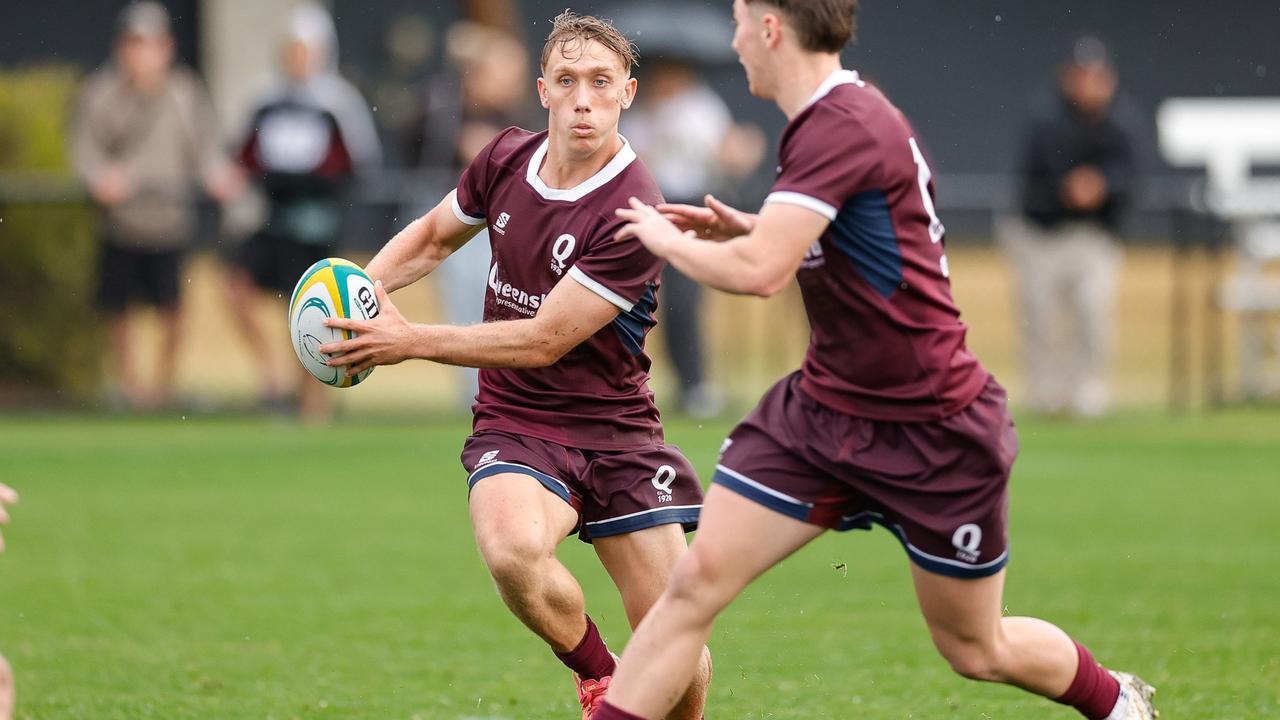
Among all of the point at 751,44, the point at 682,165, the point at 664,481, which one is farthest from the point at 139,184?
the point at 751,44

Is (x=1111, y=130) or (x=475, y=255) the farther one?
(x=1111, y=130)

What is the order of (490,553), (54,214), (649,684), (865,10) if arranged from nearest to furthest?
(649,684)
(490,553)
(54,214)
(865,10)

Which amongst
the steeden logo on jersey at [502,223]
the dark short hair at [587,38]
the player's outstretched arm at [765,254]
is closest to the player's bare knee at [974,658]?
the player's outstretched arm at [765,254]

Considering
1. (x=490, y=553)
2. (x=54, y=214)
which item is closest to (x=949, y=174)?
(x=54, y=214)

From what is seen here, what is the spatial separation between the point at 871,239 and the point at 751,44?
577 millimetres

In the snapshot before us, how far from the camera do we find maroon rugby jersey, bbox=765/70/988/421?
4387 mm

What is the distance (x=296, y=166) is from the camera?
14.1 metres

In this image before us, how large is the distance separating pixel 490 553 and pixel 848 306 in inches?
50.1

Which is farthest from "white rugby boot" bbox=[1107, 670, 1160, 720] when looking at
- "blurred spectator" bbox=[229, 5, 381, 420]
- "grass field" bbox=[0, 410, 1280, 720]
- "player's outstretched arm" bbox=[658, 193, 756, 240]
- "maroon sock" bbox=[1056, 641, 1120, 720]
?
"blurred spectator" bbox=[229, 5, 381, 420]

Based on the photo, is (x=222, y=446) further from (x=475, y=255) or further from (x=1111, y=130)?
(x=1111, y=130)

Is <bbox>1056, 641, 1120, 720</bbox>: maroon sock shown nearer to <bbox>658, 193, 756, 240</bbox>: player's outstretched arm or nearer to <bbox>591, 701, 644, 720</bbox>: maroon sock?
<bbox>591, 701, 644, 720</bbox>: maroon sock

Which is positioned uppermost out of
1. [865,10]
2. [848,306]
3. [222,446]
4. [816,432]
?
Result: [865,10]

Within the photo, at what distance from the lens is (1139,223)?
15.9m

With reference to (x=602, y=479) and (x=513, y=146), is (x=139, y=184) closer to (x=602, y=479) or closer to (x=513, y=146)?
(x=513, y=146)
